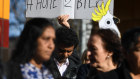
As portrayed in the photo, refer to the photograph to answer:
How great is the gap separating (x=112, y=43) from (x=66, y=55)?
2.55 ft

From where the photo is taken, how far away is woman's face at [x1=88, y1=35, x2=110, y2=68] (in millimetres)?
2812

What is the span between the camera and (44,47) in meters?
2.44

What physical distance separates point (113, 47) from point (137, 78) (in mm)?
294

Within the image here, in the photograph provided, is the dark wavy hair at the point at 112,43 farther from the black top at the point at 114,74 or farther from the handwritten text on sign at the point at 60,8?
the handwritten text on sign at the point at 60,8

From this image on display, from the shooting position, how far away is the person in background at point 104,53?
9.24 ft

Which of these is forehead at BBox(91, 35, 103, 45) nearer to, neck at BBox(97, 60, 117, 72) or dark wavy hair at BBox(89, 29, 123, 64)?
dark wavy hair at BBox(89, 29, 123, 64)

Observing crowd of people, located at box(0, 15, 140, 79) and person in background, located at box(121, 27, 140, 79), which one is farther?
person in background, located at box(121, 27, 140, 79)

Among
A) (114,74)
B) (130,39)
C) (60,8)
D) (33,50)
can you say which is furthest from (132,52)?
(60,8)

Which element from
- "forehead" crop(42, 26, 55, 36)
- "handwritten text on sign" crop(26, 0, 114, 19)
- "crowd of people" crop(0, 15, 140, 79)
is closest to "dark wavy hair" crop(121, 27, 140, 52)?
"crowd of people" crop(0, 15, 140, 79)

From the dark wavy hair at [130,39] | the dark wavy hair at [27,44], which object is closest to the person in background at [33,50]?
the dark wavy hair at [27,44]

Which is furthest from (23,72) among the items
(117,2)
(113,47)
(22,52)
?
(117,2)

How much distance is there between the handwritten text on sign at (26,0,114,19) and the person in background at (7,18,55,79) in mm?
1852

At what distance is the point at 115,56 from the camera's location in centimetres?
291

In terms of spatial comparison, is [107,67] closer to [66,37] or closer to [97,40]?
[97,40]
